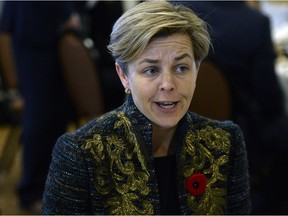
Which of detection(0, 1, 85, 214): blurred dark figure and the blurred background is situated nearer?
the blurred background

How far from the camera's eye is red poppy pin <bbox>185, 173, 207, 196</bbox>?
1.30m

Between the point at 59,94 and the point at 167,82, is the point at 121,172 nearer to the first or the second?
the point at 167,82

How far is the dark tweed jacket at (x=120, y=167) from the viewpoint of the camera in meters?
1.23

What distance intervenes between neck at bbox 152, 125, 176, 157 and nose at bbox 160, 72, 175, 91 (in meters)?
0.15

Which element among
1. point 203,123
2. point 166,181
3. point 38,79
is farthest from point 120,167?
point 38,79

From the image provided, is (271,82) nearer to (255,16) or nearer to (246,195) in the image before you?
(255,16)

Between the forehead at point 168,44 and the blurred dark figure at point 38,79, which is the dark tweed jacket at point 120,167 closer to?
the forehead at point 168,44

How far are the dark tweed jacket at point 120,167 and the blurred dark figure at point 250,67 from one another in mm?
845

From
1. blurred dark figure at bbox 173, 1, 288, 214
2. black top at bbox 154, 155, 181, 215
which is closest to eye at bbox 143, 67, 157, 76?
black top at bbox 154, 155, 181, 215

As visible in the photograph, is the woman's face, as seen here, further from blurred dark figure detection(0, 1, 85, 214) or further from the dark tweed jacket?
blurred dark figure detection(0, 1, 85, 214)

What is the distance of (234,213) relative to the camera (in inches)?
54.1

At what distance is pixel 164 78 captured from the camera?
3.86ft

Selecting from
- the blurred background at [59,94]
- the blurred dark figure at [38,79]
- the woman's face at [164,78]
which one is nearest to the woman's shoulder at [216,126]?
the woman's face at [164,78]

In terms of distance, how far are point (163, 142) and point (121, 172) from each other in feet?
0.44
